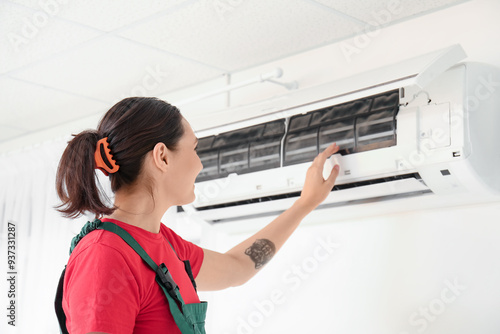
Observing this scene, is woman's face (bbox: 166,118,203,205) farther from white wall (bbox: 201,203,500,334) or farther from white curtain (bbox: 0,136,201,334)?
white curtain (bbox: 0,136,201,334)

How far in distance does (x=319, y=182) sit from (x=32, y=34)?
1078 millimetres

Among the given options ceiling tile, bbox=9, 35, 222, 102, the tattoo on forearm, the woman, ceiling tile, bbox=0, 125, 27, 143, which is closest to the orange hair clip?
the woman

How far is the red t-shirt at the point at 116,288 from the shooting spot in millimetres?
1131

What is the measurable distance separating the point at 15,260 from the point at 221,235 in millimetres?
1305

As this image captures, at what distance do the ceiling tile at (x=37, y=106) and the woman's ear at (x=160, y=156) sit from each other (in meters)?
1.47

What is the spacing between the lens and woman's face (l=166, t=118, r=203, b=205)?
54.1 inches

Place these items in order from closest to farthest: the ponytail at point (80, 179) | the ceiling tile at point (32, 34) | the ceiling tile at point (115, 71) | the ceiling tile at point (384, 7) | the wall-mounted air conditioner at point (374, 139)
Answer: the ponytail at point (80, 179)
the wall-mounted air conditioner at point (374, 139)
the ceiling tile at point (384, 7)
the ceiling tile at point (32, 34)
the ceiling tile at point (115, 71)

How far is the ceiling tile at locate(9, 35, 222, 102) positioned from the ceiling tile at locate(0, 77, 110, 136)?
0.09m

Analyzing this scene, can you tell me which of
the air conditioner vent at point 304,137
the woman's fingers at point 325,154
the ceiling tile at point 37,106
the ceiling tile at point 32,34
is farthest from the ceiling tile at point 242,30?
the ceiling tile at point 37,106

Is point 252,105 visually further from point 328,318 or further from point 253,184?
point 328,318

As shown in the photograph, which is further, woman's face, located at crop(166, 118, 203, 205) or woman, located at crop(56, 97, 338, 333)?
woman's face, located at crop(166, 118, 203, 205)

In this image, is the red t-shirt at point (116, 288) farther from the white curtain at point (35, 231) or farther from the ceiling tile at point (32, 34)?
the white curtain at point (35, 231)

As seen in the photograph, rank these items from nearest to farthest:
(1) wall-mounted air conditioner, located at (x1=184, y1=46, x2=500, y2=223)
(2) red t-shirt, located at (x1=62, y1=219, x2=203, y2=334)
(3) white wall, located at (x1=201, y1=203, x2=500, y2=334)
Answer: (2) red t-shirt, located at (x1=62, y1=219, x2=203, y2=334)
(1) wall-mounted air conditioner, located at (x1=184, y1=46, x2=500, y2=223)
(3) white wall, located at (x1=201, y1=203, x2=500, y2=334)

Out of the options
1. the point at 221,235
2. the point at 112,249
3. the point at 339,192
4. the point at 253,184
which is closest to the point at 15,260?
the point at 221,235
